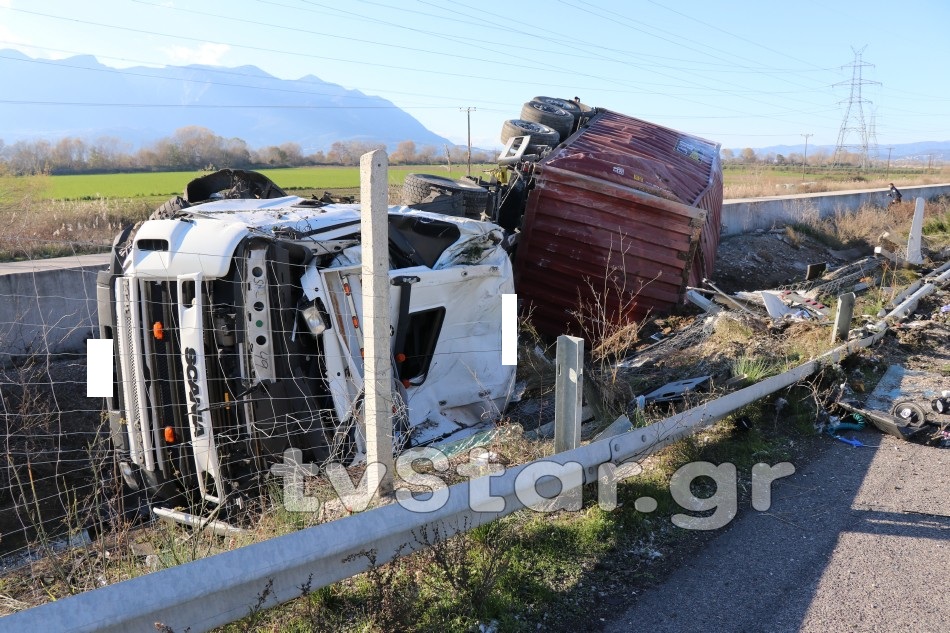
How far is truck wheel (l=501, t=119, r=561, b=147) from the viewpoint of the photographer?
1045 centimetres

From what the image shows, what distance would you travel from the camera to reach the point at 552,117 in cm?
1134

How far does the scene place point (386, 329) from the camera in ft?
10.3

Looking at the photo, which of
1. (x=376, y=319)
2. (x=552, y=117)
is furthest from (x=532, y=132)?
(x=376, y=319)

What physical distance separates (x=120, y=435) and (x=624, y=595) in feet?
10.7

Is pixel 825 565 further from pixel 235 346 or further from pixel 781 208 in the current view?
pixel 781 208

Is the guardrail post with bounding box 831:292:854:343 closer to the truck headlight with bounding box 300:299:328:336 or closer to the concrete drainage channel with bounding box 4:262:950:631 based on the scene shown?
the concrete drainage channel with bounding box 4:262:950:631

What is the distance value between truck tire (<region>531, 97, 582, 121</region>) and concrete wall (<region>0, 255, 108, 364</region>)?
749 centimetres

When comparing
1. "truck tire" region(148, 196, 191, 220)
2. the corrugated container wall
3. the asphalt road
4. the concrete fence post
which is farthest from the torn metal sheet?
"truck tire" region(148, 196, 191, 220)

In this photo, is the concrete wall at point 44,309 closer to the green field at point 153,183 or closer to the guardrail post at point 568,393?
the guardrail post at point 568,393

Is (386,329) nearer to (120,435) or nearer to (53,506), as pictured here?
(120,435)

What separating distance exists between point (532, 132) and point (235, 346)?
7.48 m

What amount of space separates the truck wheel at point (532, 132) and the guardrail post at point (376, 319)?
773 cm

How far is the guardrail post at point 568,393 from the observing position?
3.55 meters

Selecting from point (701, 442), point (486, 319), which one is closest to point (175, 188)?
point (486, 319)
